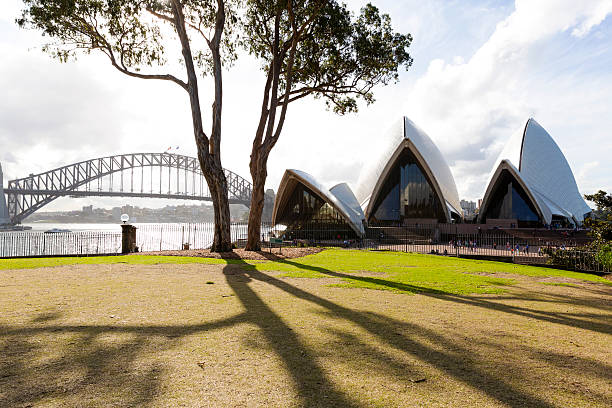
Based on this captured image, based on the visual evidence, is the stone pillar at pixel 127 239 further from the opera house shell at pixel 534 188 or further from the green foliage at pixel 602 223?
the opera house shell at pixel 534 188

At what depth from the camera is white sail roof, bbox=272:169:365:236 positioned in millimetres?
33906

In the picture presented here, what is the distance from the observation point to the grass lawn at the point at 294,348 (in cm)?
271

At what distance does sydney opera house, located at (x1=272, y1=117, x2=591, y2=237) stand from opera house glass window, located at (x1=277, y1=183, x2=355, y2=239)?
13cm

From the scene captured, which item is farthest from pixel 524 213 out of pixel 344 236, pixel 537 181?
pixel 344 236

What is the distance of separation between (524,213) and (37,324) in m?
50.8

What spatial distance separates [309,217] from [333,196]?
13.7 ft

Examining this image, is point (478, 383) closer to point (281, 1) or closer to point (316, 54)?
point (281, 1)

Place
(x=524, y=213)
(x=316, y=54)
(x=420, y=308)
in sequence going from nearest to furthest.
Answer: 1. (x=420, y=308)
2. (x=316, y=54)
3. (x=524, y=213)

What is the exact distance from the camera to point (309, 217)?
37.5 meters

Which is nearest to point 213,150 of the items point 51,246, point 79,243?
point 51,246

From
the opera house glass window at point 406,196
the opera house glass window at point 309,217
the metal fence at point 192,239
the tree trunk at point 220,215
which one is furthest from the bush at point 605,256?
the opera house glass window at point 406,196

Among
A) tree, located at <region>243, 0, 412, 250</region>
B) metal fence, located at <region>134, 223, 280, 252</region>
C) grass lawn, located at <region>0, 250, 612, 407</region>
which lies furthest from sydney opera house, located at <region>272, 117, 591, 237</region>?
grass lawn, located at <region>0, 250, 612, 407</region>

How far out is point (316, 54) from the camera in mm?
19172

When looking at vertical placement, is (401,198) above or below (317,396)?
above
